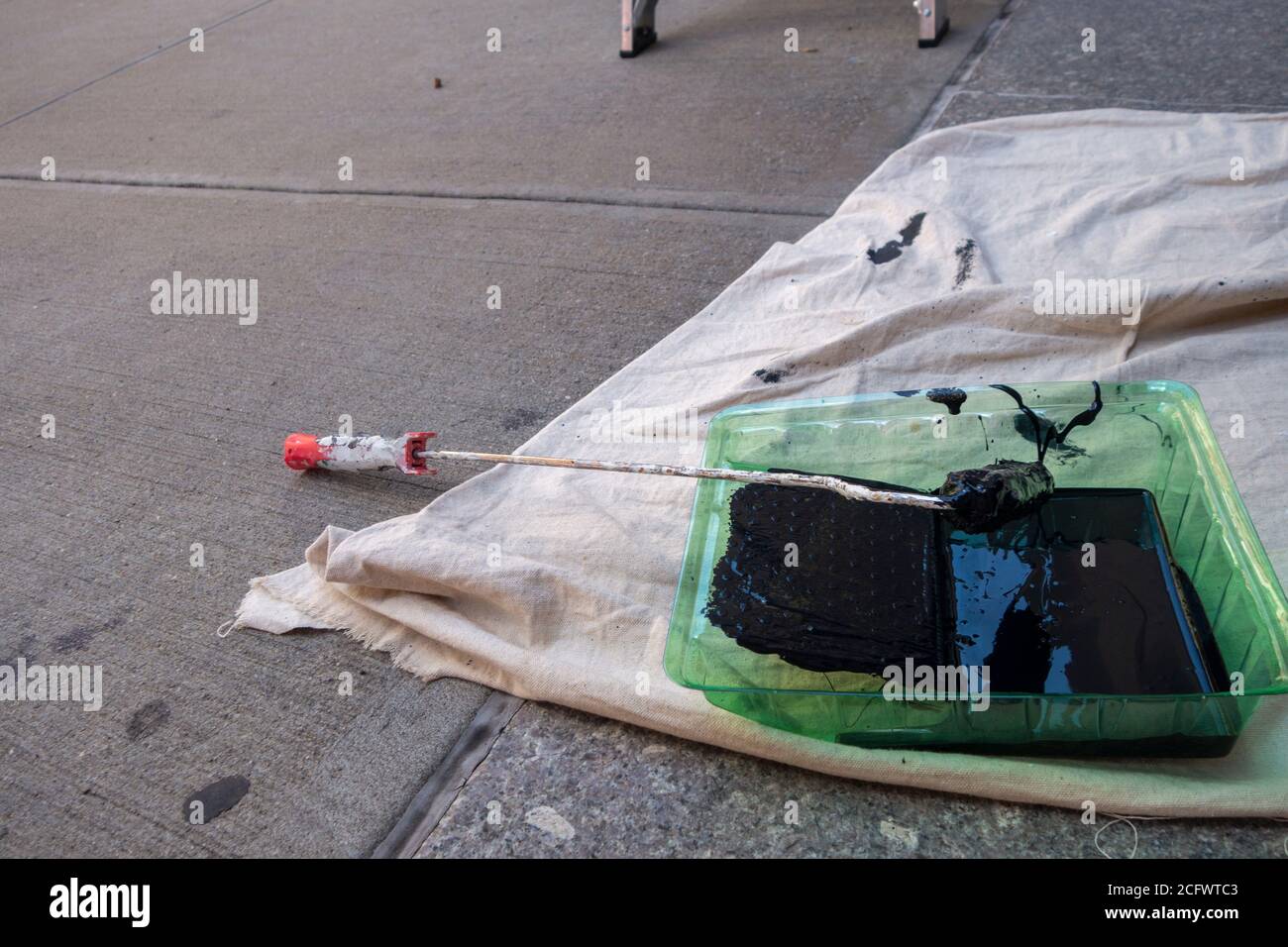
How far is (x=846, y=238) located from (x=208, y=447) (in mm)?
1680

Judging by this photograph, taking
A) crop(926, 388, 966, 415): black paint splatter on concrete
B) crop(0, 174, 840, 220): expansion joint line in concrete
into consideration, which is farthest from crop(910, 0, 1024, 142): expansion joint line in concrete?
crop(926, 388, 966, 415): black paint splatter on concrete

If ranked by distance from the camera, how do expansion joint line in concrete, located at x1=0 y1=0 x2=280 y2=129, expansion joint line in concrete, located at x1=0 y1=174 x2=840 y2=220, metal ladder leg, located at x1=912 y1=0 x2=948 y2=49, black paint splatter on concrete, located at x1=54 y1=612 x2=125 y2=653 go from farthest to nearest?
1. expansion joint line in concrete, located at x1=0 y1=0 x2=280 y2=129
2. metal ladder leg, located at x1=912 y1=0 x2=948 y2=49
3. expansion joint line in concrete, located at x1=0 y1=174 x2=840 y2=220
4. black paint splatter on concrete, located at x1=54 y1=612 x2=125 y2=653

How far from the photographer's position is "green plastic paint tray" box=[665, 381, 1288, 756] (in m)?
1.44

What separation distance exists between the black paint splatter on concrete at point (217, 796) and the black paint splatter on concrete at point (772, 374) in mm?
1296

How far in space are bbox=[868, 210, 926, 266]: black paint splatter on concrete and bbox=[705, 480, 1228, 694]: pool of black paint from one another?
1076 mm

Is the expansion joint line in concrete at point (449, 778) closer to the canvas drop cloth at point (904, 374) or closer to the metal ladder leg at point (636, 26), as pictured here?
the canvas drop cloth at point (904, 374)

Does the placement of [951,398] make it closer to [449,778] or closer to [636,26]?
[449,778]

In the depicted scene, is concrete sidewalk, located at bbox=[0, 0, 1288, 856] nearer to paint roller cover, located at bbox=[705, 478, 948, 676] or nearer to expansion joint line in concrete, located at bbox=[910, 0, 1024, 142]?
expansion joint line in concrete, located at bbox=[910, 0, 1024, 142]

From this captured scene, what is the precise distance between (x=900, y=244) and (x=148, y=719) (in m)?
2.02

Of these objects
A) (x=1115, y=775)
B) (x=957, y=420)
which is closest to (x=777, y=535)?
(x=957, y=420)

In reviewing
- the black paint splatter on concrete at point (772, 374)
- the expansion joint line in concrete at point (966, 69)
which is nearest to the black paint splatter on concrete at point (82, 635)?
the black paint splatter on concrete at point (772, 374)

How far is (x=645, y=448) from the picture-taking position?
Result: 2238 mm

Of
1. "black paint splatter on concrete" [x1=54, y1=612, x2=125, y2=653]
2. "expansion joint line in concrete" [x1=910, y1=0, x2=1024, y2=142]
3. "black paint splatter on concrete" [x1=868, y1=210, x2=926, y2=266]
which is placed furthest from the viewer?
"expansion joint line in concrete" [x1=910, y1=0, x2=1024, y2=142]

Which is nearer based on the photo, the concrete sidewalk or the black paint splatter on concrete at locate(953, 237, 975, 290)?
the concrete sidewalk
